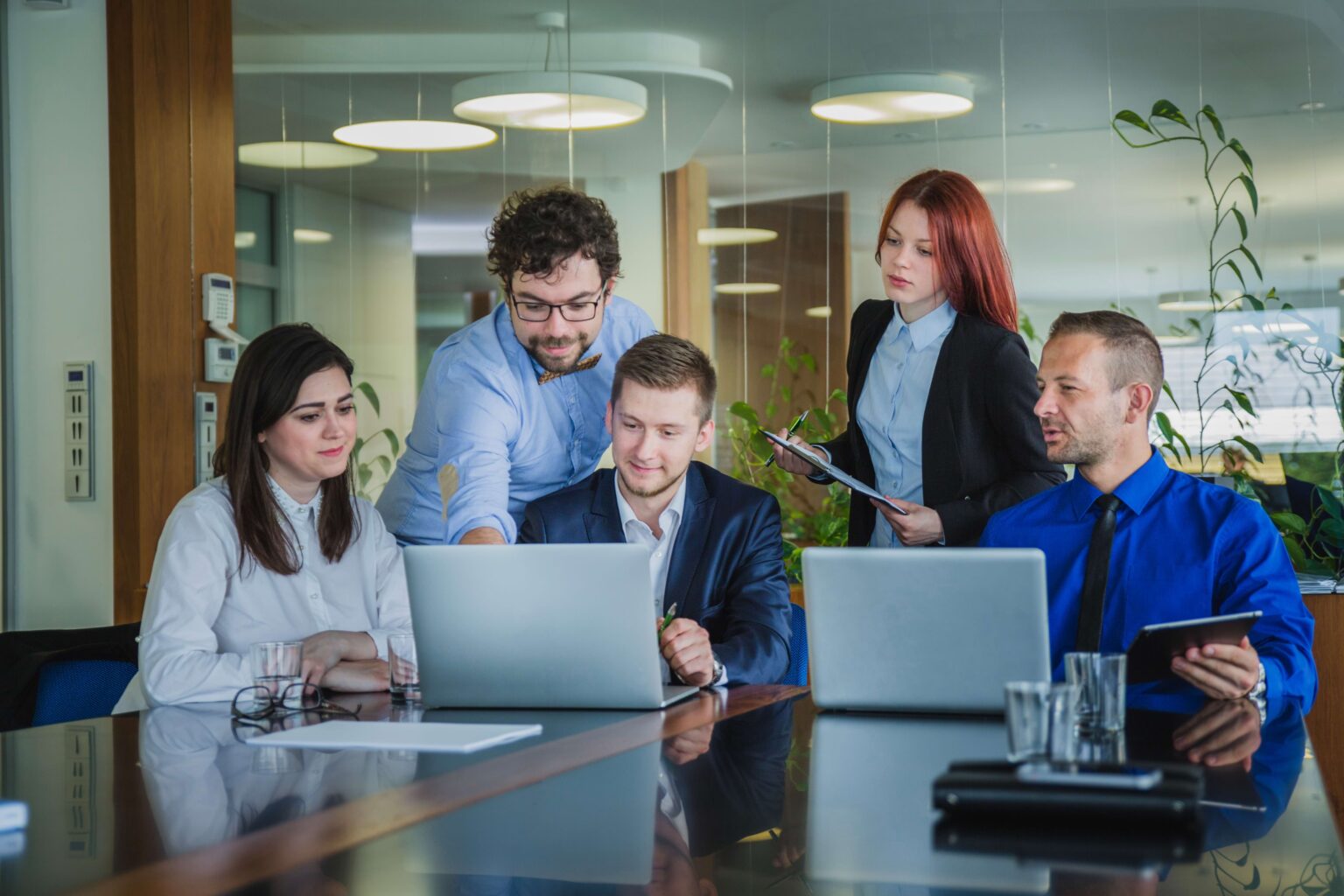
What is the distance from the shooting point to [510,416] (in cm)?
312

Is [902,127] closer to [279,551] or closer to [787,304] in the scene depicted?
[787,304]

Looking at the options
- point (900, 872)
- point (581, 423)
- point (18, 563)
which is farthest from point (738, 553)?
point (18, 563)

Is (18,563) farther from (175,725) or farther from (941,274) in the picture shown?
(941,274)

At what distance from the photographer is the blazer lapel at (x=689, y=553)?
2.66 metres

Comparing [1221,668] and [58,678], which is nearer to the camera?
[1221,668]

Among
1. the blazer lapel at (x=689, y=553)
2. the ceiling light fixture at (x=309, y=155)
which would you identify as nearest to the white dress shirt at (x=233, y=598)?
the blazer lapel at (x=689, y=553)

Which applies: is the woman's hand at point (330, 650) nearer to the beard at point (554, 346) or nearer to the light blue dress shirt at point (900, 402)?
the beard at point (554, 346)

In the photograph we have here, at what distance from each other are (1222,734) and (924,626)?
397mm

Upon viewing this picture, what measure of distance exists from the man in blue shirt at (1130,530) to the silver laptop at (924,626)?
1.46ft

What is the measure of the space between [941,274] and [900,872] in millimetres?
2092

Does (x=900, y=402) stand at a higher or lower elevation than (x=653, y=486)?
higher

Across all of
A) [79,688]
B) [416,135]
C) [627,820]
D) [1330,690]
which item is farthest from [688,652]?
[416,135]

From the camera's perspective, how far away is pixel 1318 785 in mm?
1485

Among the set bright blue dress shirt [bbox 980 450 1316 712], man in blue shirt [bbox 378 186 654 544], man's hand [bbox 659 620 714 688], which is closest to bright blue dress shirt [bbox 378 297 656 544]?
man in blue shirt [bbox 378 186 654 544]
